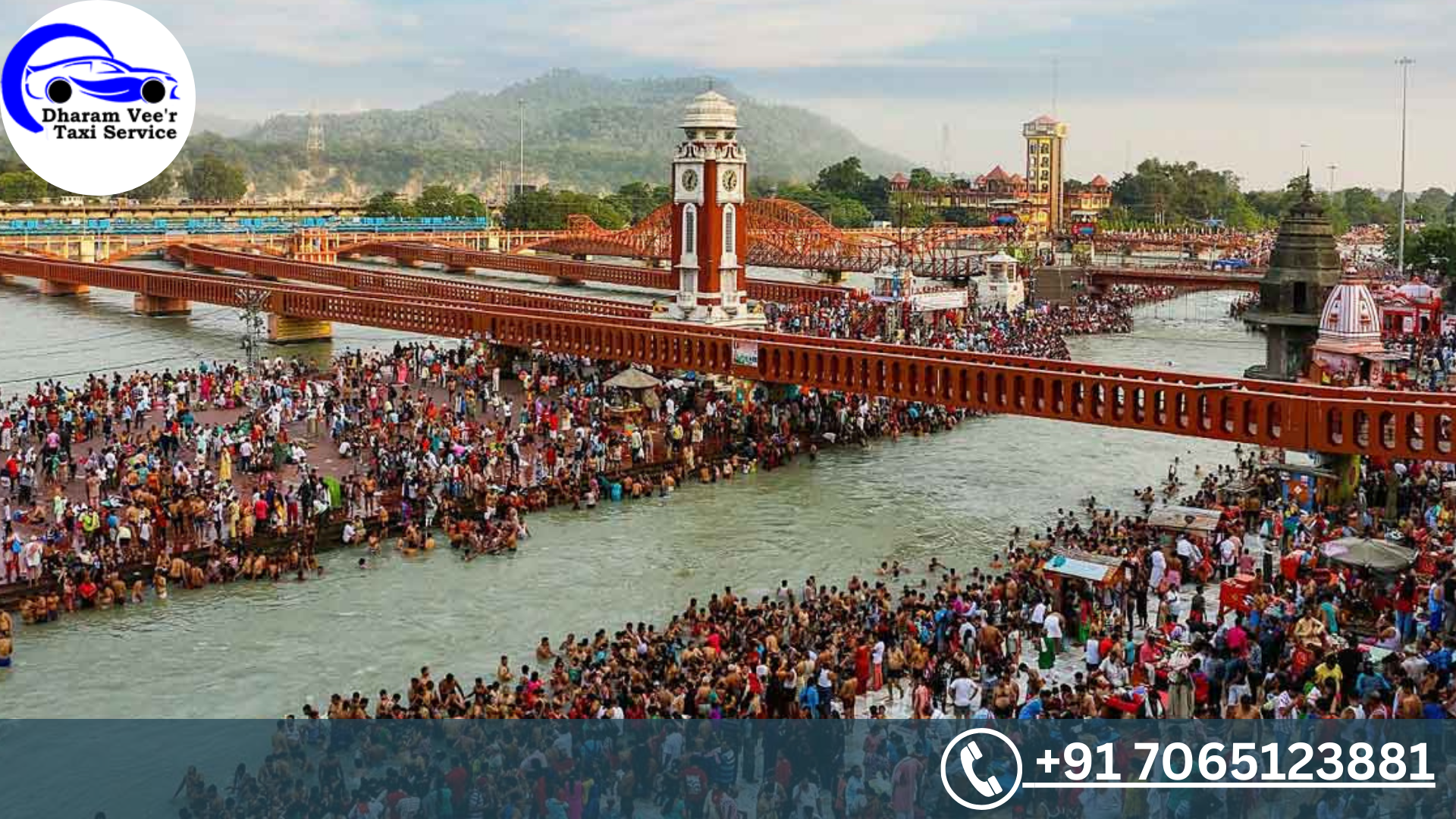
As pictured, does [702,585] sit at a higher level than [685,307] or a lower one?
lower

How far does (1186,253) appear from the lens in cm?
13200

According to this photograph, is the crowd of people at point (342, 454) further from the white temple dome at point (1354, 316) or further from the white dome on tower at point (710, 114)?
the white temple dome at point (1354, 316)

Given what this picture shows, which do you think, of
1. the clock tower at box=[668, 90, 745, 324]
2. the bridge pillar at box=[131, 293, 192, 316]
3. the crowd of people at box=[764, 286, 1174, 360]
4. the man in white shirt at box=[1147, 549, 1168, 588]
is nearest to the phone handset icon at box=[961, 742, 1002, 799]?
the man in white shirt at box=[1147, 549, 1168, 588]

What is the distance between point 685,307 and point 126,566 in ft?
90.3

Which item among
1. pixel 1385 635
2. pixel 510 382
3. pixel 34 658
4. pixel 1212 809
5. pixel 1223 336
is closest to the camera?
pixel 1212 809

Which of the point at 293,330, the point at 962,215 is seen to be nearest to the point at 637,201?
the point at 962,215

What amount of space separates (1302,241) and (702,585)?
73.0 ft

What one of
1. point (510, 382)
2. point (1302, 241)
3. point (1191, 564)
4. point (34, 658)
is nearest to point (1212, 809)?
point (1191, 564)

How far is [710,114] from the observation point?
5212cm

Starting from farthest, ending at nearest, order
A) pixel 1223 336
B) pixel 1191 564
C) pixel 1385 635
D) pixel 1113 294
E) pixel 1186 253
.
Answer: pixel 1186 253
pixel 1113 294
pixel 1223 336
pixel 1191 564
pixel 1385 635

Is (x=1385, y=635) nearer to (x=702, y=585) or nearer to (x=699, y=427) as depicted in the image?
(x=702, y=585)

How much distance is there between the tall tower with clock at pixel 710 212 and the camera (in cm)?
5256

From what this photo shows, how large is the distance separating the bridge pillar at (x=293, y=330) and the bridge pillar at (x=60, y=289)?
30423 mm

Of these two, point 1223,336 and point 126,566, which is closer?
point 126,566
